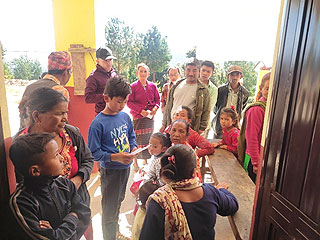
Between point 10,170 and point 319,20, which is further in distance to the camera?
point 10,170

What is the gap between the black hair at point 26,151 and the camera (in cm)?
102

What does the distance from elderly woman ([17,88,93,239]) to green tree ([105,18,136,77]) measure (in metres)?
13.4

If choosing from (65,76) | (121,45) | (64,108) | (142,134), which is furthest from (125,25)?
(64,108)

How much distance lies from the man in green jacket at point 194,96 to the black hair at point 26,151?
89.7 inches

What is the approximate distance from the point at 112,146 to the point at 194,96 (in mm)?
1505

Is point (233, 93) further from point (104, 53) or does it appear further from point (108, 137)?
point (108, 137)

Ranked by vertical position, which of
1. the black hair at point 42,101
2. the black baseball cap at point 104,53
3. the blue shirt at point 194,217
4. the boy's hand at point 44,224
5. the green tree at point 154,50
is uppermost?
the green tree at point 154,50

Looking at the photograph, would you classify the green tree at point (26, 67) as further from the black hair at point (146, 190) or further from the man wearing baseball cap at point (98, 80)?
the black hair at point (146, 190)

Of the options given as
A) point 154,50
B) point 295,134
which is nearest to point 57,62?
point 295,134

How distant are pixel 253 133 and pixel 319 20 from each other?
1.48 meters

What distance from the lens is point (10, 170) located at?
3.49 ft

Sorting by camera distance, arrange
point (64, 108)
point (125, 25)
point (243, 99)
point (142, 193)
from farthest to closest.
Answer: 1. point (125, 25)
2. point (243, 99)
3. point (142, 193)
4. point (64, 108)

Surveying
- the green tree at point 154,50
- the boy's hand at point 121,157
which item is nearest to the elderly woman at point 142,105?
the boy's hand at point 121,157

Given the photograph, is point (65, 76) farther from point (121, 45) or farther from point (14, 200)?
point (121, 45)
